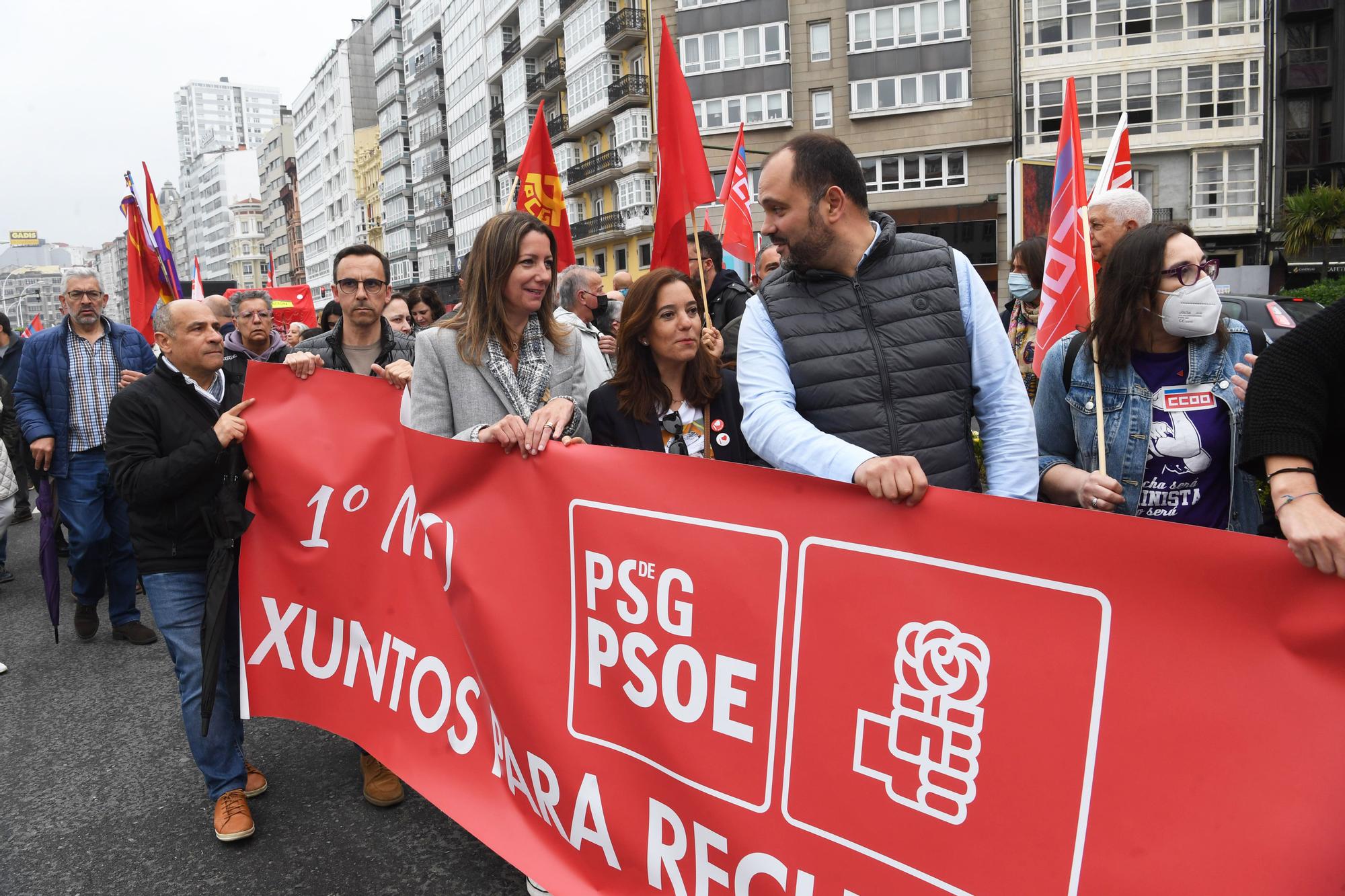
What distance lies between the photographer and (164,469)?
3.46 m

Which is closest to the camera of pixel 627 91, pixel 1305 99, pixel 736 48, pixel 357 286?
pixel 357 286

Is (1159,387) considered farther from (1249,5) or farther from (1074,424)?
(1249,5)

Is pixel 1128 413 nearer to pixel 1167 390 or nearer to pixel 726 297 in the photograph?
pixel 1167 390

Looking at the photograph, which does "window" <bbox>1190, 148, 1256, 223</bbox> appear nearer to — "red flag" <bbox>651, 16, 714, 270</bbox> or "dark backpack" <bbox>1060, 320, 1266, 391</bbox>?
"red flag" <bbox>651, 16, 714, 270</bbox>

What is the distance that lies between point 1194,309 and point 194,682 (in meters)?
3.58

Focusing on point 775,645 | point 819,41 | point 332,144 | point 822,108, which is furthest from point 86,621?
point 332,144

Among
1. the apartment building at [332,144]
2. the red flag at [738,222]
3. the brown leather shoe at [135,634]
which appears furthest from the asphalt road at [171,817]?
the apartment building at [332,144]

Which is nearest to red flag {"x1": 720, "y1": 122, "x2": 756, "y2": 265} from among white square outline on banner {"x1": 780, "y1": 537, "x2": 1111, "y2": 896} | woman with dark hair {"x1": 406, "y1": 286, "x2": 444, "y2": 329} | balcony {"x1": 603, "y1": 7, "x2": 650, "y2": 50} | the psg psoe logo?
woman with dark hair {"x1": 406, "y1": 286, "x2": 444, "y2": 329}

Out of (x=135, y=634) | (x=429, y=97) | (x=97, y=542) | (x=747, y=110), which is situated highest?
(x=429, y=97)

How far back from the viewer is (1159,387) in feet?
9.19

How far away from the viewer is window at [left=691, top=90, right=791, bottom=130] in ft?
126

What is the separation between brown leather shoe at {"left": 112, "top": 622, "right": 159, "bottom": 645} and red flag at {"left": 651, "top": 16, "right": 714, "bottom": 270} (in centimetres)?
391

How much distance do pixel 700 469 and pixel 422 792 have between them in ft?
5.10

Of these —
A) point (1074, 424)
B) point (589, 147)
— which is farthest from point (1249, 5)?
point (1074, 424)
